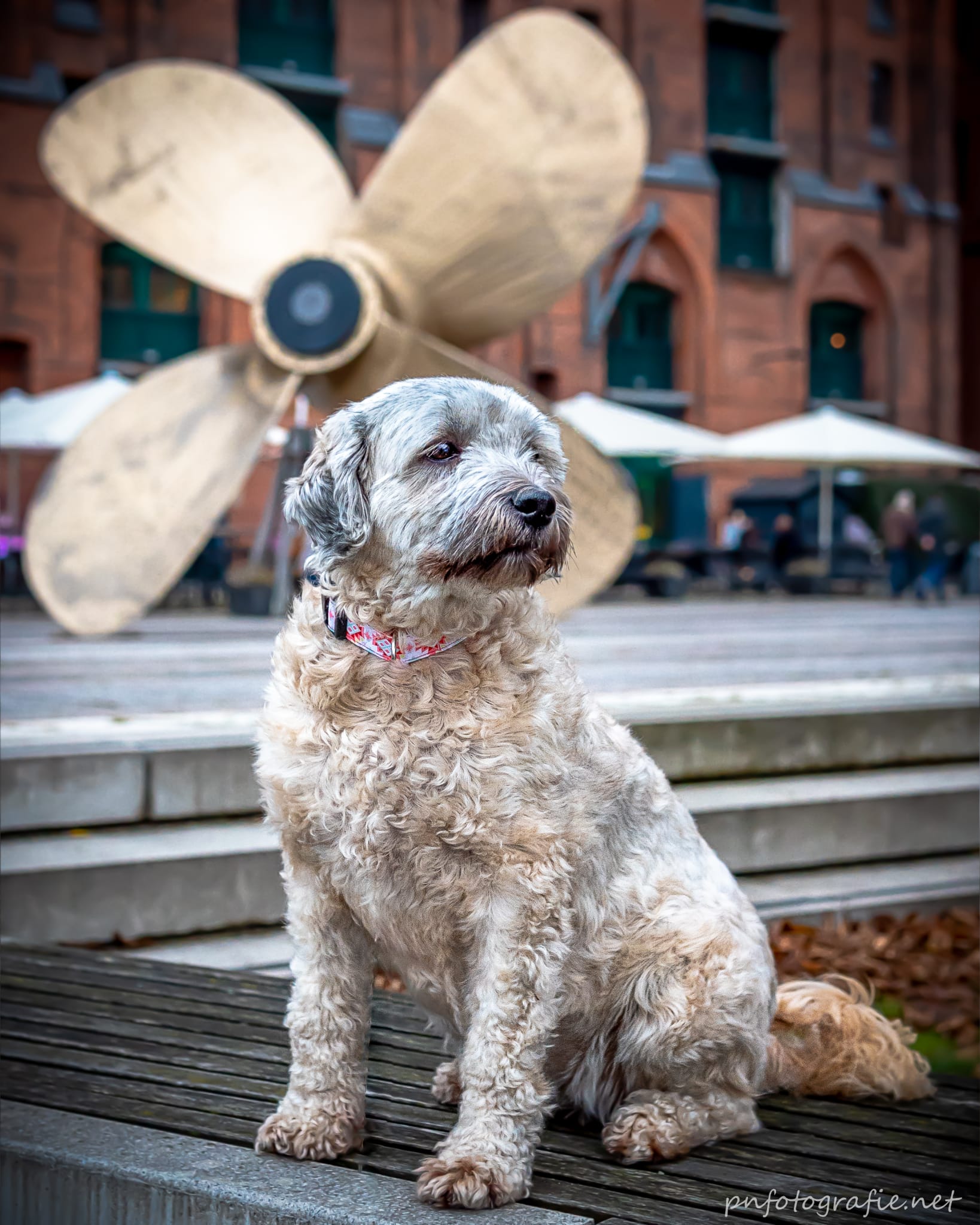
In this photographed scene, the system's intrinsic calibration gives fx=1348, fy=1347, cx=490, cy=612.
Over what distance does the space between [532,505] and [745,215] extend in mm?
26162

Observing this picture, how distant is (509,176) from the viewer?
7.77m

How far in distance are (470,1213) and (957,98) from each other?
3214 cm

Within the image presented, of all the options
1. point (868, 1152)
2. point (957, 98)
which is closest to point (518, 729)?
point (868, 1152)

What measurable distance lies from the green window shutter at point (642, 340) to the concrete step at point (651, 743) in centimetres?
1948

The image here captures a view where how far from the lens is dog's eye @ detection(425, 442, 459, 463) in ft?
6.68

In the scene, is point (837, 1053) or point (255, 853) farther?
point (255, 853)

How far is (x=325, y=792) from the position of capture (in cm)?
210

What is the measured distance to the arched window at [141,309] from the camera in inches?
819

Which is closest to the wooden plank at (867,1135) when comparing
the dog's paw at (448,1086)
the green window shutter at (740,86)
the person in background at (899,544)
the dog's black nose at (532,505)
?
the dog's paw at (448,1086)

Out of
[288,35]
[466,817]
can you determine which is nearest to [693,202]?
[288,35]

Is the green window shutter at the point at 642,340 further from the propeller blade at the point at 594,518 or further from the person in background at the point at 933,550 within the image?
the propeller blade at the point at 594,518

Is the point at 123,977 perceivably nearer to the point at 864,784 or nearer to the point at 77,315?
the point at 864,784

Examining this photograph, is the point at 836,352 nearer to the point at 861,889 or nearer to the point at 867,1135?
the point at 861,889

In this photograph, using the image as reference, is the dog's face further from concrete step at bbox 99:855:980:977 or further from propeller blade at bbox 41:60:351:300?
propeller blade at bbox 41:60:351:300
